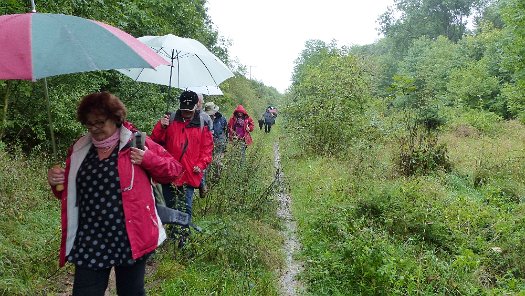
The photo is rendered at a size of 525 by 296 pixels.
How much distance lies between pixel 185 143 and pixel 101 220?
89.2 inches

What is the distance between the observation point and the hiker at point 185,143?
494 cm

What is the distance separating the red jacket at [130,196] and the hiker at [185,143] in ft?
6.44

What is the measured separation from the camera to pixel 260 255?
17.6 feet

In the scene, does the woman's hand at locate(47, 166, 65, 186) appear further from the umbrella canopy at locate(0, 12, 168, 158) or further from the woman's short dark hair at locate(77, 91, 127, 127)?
the umbrella canopy at locate(0, 12, 168, 158)

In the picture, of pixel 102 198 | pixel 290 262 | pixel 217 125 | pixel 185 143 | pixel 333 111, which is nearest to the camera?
pixel 102 198

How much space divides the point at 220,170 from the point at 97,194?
439 centimetres

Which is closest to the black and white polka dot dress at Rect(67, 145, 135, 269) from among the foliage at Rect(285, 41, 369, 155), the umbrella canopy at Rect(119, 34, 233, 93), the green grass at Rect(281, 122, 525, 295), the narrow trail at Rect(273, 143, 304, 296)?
the narrow trail at Rect(273, 143, 304, 296)

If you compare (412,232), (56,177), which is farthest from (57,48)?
(412,232)

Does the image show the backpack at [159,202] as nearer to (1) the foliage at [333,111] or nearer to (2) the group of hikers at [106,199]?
(2) the group of hikers at [106,199]

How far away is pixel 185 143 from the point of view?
4988 mm

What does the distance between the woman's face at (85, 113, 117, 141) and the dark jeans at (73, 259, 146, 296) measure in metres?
0.84

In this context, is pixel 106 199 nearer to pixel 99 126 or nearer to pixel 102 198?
pixel 102 198

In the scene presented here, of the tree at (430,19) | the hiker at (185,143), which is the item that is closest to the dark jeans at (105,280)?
the hiker at (185,143)

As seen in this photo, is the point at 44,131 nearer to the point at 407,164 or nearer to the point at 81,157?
the point at 81,157
